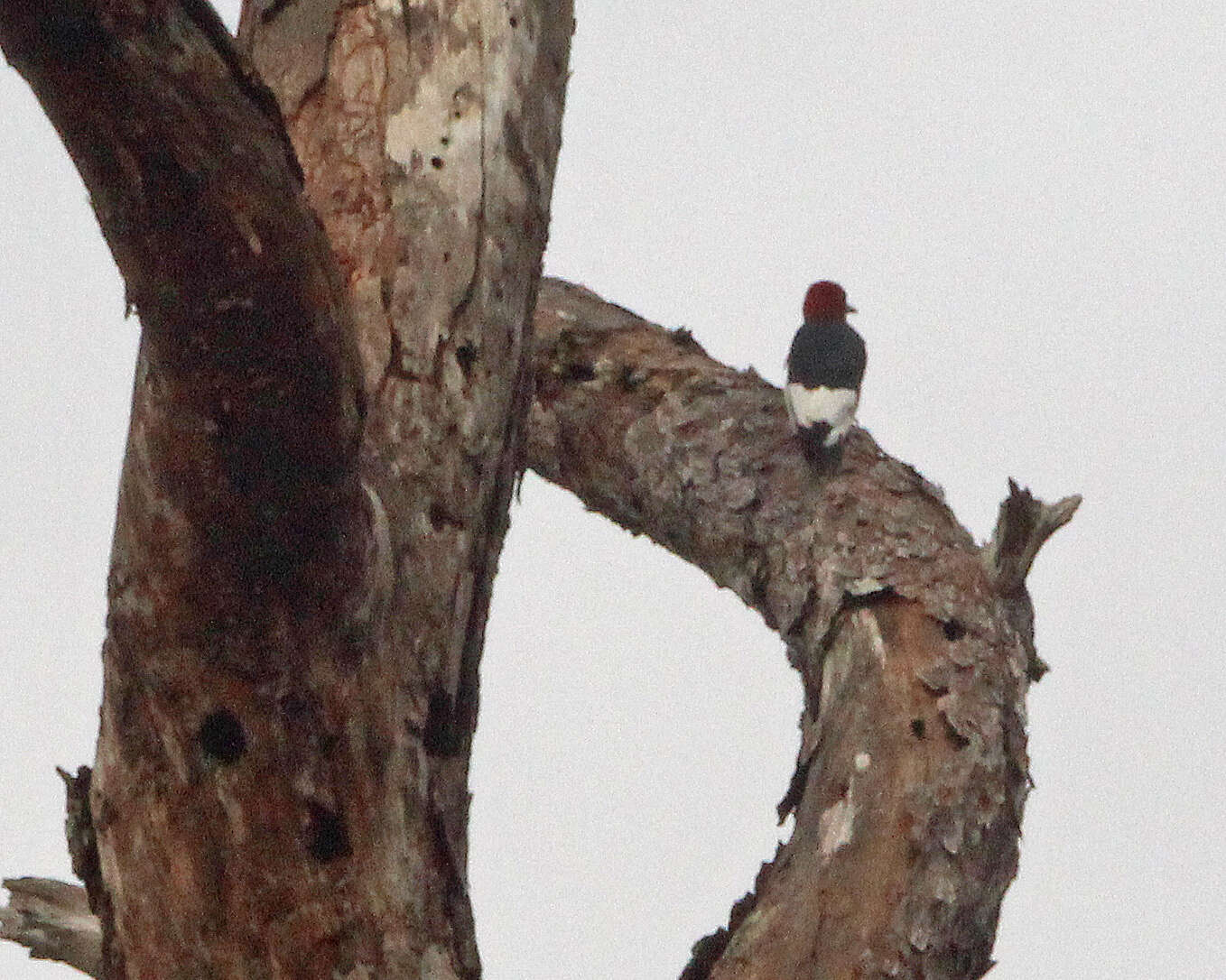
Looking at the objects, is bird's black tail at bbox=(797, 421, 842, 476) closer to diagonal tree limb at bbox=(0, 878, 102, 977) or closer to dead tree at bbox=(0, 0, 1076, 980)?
dead tree at bbox=(0, 0, 1076, 980)

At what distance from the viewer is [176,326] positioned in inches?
69.5

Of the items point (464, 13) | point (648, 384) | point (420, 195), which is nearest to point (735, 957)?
point (420, 195)

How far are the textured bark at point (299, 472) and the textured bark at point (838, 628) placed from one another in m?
0.60

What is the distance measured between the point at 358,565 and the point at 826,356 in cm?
305

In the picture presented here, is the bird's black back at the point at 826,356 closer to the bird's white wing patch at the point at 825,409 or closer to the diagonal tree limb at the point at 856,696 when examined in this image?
the bird's white wing patch at the point at 825,409

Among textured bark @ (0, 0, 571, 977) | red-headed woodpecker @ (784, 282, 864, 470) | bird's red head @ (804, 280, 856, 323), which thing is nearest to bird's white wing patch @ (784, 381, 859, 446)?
red-headed woodpecker @ (784, 282, 864, 470)

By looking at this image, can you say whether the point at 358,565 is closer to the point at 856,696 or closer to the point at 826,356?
the point at 856,696

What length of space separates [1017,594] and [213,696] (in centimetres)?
162

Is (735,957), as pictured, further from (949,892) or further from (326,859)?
(326,859)

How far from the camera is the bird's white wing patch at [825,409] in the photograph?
11.8ft

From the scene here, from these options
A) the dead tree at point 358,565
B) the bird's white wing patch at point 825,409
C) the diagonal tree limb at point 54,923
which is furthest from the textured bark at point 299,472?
the bird's white wing patch at point 825,409

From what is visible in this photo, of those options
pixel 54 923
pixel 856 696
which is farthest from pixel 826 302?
pixel 54 923

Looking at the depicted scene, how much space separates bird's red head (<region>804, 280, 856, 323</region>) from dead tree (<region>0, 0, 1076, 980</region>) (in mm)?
3060

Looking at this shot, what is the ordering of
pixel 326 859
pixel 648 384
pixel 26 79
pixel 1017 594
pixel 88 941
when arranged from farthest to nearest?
pixel 648 384 < pixel 1017 594 < pixel 88 941 < pixel 326 859 < pixel 26 79
